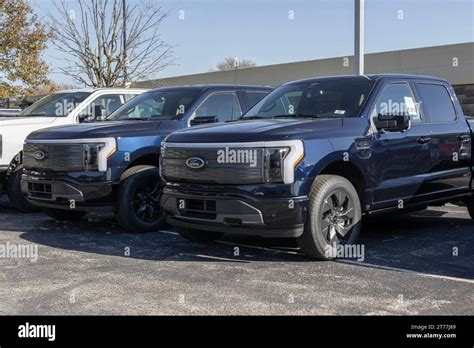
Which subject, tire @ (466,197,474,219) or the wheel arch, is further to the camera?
tire @ (466,197,474,219)

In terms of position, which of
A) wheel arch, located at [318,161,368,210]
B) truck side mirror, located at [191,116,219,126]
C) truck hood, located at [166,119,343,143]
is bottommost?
wheel arch, located at [318,161,368,210]

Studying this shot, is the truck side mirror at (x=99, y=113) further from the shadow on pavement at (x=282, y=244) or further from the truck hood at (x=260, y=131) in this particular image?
the truck hood at (x=260, y=131)

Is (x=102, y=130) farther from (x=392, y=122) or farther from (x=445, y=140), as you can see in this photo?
(x=445, y=140)

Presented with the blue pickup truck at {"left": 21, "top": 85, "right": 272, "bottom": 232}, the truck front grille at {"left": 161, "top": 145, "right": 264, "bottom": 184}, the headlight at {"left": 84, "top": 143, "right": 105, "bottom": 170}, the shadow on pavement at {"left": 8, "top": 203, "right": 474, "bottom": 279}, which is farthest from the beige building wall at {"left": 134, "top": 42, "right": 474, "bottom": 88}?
the truck front grille at {"left": 161, "top": 145, "right": 264, "bottom": 184}

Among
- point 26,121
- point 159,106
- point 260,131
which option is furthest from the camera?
point 26,121

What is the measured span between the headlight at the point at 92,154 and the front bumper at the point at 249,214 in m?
1.74

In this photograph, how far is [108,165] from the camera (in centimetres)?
724

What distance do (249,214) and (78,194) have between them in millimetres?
2567

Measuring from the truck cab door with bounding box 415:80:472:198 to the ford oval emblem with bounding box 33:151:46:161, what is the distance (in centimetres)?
466

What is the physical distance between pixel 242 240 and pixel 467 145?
3122 millimetres

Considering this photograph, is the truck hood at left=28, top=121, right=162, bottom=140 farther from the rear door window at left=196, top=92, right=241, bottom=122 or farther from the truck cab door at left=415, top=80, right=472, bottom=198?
the truck cab door at left=415, top=80, right=472, bottom=198

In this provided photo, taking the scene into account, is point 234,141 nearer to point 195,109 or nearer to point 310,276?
point 310,276

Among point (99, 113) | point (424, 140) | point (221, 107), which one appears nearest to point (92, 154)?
point (99, 113)

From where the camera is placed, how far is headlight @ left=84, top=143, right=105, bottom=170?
718cm
